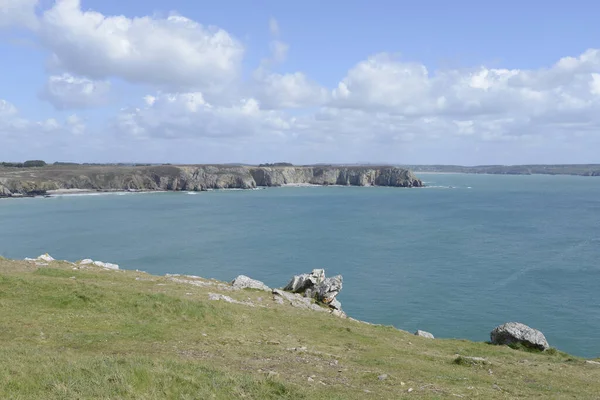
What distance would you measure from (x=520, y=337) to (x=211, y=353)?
21.2m

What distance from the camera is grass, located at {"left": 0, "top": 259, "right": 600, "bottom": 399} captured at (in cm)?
1292

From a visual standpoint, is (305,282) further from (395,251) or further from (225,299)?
(395,251)

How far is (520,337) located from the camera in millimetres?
29797

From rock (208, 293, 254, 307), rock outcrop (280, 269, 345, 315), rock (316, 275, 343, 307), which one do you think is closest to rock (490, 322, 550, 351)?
rock outcrop (280, 269, 345, 315)

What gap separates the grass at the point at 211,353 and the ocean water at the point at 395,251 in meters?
19.2

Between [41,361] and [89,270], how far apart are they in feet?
69.7

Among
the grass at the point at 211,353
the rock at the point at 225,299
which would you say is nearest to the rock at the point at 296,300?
the grass at the point at 211,353

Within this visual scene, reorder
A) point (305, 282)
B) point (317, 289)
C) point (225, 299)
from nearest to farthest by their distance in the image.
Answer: point (225, 299), point (317, 289), point (305, 282)

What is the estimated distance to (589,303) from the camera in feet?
166

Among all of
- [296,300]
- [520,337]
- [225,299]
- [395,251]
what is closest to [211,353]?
[225,299]

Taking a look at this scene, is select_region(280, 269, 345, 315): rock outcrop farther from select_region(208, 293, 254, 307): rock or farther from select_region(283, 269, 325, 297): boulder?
select_region(208, 293, 254, 307): rock

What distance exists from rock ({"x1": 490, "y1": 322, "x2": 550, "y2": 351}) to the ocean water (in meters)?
10.7

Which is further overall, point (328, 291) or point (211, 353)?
point (328, 291)

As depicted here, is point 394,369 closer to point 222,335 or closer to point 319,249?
point 222,335
